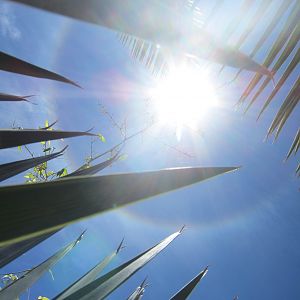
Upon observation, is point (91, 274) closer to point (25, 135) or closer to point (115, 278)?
point (115, 278)

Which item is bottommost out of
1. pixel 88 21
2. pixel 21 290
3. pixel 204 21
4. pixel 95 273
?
pixel 95 273

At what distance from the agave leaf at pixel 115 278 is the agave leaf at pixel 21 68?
0.51 metres

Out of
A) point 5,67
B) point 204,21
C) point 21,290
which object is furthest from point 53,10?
point 21,290

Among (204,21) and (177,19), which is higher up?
(204,21)

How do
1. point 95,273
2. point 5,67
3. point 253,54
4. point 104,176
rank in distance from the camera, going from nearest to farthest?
point 104,176 < point 5,67 < point 253,54 < point 95,273

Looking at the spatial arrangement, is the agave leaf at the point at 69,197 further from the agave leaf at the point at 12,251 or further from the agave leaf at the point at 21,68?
the agave leaf at the point at 12,251

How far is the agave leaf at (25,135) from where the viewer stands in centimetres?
77

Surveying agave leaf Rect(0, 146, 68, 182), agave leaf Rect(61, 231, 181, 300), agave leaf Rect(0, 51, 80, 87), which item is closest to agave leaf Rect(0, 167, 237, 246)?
agave leaf Rect(0, 51, 80, 87)

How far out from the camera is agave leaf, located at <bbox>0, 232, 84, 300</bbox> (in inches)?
47.6

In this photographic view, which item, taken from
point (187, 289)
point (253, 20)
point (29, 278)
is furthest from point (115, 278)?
point (253, 20)

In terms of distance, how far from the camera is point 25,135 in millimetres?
829

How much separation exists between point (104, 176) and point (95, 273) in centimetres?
114

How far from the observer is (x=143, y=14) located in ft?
0.98

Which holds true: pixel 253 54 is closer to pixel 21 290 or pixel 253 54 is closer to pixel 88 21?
pixel 88 21
